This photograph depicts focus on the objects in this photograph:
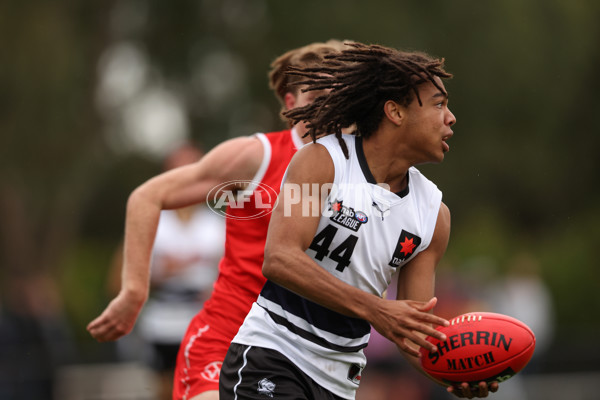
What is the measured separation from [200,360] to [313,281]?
129cm

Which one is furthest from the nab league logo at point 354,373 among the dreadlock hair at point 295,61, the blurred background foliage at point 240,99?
the blurred background foliage at point 240,99

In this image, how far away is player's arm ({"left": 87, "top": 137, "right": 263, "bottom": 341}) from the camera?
4605mm

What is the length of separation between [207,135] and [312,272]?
16.0 meters

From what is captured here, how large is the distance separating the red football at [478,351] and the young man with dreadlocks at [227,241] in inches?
39.0

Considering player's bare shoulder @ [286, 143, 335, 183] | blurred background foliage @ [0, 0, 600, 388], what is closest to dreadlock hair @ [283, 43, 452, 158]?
player's bare shoulder @ [286, 143, 335, 183]

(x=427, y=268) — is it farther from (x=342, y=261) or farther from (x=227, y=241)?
(x=227, y=241)

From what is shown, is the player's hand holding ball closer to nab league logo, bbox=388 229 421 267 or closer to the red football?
the red football

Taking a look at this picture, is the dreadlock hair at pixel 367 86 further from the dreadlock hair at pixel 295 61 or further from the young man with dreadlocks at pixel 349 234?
the dreadlock hair at pixel 295 61

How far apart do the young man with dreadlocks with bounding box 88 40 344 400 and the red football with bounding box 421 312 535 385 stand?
991mm

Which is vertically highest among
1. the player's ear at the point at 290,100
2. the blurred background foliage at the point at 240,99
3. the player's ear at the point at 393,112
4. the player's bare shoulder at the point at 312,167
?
the player's ear at the point at 393,112

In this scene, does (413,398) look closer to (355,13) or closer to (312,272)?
(312,272)

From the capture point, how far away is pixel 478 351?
13.0ft

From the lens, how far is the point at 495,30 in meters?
17.2

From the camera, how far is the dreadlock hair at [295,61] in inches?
191
